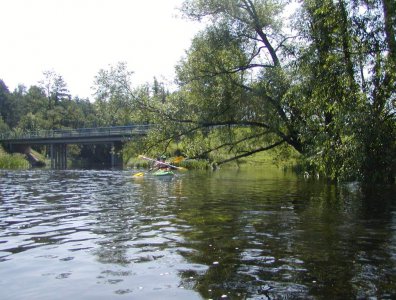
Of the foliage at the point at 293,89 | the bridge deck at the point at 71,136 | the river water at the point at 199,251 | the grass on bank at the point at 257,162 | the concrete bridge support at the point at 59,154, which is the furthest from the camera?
the concrete bridge support at the point at 59,154

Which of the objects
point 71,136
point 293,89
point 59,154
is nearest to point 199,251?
point 293,89

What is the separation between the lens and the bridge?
72375mm

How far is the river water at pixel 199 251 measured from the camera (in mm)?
5871

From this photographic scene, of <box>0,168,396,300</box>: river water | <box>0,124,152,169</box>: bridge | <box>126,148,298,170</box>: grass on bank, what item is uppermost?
<box>0,124,152,169</box>: bridge

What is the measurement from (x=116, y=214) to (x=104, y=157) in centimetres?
9426

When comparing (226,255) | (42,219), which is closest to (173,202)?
(42,219)

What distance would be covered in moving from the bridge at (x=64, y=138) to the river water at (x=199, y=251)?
182 feet

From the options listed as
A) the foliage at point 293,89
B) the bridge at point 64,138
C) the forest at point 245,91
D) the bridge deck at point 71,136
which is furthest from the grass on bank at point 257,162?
the bridge at point 64,138

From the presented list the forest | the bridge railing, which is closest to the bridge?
the bridge railing

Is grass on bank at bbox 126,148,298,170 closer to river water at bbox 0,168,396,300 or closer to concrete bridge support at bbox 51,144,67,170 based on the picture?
river water at bbox 0,168,396,300

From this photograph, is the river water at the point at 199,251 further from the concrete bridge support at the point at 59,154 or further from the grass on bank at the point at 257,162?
the concrete bridge support at the point at 59,154

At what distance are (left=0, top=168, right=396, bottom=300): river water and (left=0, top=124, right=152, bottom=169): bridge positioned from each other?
5548cm

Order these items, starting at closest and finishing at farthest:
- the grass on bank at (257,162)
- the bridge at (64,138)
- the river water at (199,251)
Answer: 1. the river water at (199,251)
2. the grass on bank at (257,162)
3. the bridge at (64,138)

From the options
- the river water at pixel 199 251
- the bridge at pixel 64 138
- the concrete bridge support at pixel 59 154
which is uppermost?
the bridge at pixel 64 138
